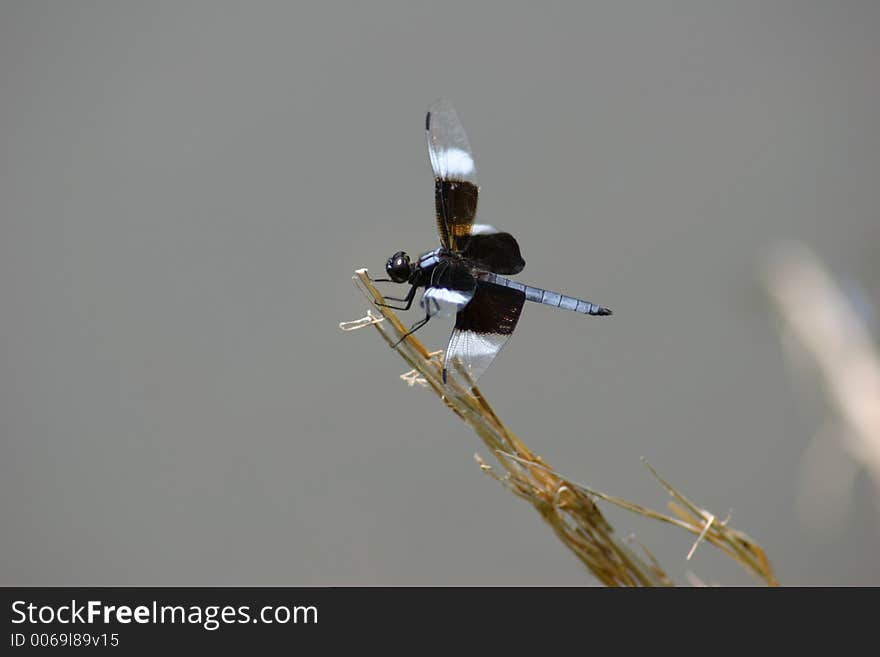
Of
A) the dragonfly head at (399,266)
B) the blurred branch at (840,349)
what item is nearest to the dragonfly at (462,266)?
the dragonfly head at (399,266)

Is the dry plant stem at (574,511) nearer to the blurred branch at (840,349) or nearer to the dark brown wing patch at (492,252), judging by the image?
the dark brown wing patch at (492,252)

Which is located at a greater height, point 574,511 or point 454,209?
point 454,209

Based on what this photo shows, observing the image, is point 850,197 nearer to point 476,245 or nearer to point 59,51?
point 476,245

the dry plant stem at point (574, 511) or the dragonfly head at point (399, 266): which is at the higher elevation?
the dragonfly head at point (399, 266)

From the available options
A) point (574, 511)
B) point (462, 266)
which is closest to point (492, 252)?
point (462, 266)

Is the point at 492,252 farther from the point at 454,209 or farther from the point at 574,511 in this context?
the point at 574,511

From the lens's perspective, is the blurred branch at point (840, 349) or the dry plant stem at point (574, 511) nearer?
the dry plant stem at point (574, 511)

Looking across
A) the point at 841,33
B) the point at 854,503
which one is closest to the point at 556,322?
the point at 854,503
